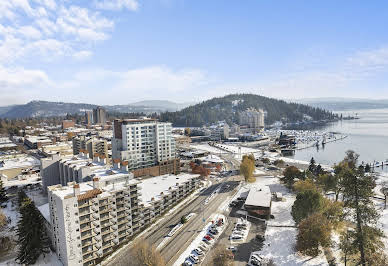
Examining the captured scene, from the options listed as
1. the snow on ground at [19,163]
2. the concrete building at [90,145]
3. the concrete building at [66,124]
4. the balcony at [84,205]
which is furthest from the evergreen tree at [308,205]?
the concrete building at [66,124]

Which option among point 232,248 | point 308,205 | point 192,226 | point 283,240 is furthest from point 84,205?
point 308,205

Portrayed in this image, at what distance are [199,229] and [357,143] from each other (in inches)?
4023

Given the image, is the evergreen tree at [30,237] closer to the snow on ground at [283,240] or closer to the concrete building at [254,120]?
the snow on ground at [283,240]

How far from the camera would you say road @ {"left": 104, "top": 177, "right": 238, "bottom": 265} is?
25.4 m

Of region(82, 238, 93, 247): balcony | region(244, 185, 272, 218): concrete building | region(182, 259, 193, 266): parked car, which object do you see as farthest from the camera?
region(244, 185, 272, 218): concrete building

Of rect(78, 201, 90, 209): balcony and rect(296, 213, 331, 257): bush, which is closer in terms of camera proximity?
rect(78, 201, 90, 209): balcony

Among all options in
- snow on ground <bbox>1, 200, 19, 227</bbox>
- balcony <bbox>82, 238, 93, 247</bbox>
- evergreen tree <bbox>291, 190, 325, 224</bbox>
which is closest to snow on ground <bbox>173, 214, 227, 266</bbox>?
balcony <bbox>82, 238, 93, 247</bbox>

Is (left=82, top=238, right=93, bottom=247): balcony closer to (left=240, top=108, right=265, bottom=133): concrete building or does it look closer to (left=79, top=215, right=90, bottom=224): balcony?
(left=79, top=215, right=90, bottom=224): balcony

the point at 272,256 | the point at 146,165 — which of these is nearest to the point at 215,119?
the point at 146,165

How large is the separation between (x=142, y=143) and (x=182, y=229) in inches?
1026

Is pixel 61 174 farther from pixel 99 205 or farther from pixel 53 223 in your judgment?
pixel 99 205

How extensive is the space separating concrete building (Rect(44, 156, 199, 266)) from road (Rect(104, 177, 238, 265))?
1731mm

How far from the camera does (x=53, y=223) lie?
24328mm

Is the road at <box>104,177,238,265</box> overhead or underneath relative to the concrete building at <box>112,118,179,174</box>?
underneath
